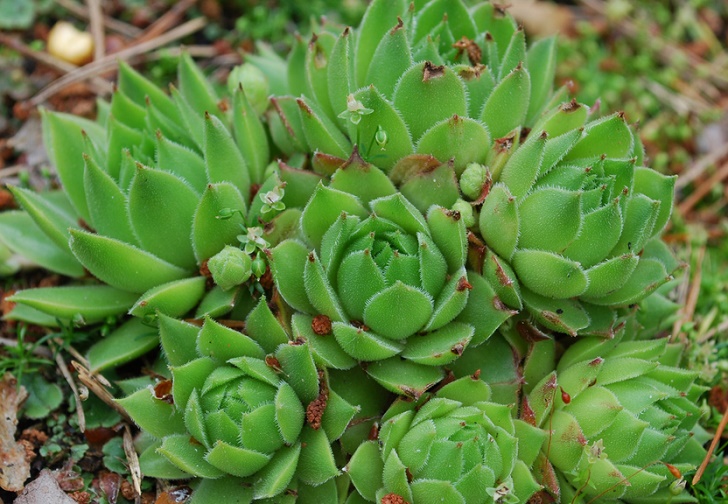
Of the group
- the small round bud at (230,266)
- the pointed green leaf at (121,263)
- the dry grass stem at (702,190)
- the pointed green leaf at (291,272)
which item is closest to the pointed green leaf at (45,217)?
the pointed green leaf at (121,263)

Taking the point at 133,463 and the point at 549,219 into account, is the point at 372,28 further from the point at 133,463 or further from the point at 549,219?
the point at 133,463

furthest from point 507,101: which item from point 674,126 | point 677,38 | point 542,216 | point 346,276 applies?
point 677,38

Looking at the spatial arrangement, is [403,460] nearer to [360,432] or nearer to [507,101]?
[360,432]

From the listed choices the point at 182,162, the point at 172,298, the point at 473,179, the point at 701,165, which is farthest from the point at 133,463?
the point at 701,165

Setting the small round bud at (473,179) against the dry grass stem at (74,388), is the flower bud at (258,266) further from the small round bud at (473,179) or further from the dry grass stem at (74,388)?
the dry grass stem at (74,388)

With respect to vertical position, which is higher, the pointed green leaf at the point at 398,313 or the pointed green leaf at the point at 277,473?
the pointed green leaf at the point at 398,313

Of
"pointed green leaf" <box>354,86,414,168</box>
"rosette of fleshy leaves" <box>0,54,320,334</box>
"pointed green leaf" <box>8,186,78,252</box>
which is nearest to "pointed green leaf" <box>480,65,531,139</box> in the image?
"pointed green leaf" <box>354,86,414,168</box>

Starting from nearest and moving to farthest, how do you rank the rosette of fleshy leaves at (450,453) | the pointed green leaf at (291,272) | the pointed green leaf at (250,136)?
the rosette of fleshy leaves at (450,453) < the pointed green leaf at (291,272) < the pointed green leaf at (250,136)
